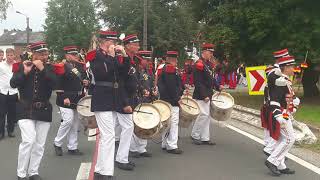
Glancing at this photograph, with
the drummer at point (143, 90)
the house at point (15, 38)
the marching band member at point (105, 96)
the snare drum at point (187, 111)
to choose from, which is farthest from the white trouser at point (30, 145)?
the house at point (15, 38)

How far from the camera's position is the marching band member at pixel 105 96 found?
293 inches

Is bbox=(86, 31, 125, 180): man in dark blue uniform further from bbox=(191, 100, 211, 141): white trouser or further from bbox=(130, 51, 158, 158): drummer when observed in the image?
bbox=(191, 100, 211, 141): white trouser

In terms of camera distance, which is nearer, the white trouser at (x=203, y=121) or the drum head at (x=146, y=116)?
the drum head at (x=146, y=116)

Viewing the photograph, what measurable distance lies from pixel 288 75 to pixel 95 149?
4.00 meters

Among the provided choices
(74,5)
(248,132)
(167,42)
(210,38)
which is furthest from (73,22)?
(248,132)

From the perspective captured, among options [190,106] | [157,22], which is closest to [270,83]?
[190,106]

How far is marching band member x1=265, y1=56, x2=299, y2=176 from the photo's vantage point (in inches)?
320

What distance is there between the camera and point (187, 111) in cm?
1055

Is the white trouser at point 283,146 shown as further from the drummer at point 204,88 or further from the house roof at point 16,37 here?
the house roof at point 16,37

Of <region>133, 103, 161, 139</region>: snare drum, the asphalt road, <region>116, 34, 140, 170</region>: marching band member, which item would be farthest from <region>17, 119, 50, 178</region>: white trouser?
<region>133, 103, 161, 139</region>: snare drum

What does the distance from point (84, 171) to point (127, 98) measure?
1.32 m

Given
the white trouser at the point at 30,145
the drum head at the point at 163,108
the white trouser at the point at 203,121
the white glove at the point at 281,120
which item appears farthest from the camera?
the white trouser at the point at 203,121

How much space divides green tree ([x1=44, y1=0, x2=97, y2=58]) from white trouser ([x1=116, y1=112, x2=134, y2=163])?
6693cm

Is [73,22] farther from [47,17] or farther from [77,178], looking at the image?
[77,178]
